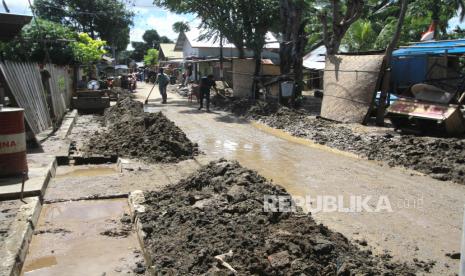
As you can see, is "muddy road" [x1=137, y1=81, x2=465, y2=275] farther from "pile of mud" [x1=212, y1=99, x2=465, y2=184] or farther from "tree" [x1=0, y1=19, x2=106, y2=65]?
"tree" [x1=0, y1=19, x2=106, y2=65]

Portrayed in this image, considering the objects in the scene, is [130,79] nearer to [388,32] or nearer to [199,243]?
[388,32]

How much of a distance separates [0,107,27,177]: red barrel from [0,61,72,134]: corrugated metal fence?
2.99m

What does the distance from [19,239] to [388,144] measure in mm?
8648

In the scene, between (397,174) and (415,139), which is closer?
(397,174)

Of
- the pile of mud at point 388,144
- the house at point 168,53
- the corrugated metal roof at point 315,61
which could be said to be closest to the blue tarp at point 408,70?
the pile of mud at point 388,144

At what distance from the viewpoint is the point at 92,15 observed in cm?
4869

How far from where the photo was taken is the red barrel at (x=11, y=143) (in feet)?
25.1

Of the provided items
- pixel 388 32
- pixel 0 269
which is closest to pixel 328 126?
pixel 0 269

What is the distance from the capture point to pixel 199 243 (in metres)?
4.98

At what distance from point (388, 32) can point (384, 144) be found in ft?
54.8

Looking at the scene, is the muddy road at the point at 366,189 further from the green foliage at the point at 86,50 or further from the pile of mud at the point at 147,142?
the green foliage at the point at 86,50

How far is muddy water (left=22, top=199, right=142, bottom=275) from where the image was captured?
5.12m

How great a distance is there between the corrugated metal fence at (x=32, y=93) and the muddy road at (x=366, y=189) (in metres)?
4.22

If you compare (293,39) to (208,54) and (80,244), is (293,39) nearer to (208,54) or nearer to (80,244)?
(80,244)
